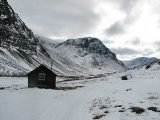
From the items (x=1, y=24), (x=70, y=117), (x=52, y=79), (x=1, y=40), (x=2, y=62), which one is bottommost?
(x=70, y=117)

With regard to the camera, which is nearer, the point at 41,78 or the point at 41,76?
the point at 41,78

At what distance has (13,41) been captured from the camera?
7810 inches

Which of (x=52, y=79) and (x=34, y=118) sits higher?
(x=52, y=79)

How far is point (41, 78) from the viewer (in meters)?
41.9

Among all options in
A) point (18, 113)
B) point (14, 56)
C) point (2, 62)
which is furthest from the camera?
point (14, 56)

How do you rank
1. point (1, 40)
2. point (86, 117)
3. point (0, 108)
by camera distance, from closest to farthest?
point (86, 117), point (0, 108), point (1, 40)

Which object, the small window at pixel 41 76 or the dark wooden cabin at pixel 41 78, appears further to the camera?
the small window at pixel 41 76

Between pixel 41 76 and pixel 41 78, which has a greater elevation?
pixel 41 76

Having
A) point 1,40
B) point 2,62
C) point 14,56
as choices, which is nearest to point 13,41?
point 1,40

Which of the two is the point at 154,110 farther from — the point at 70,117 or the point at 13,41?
the point at 13,41

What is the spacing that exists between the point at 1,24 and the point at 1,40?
29687 mm

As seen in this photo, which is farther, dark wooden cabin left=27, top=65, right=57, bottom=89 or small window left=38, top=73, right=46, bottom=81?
small window left=38, top=73, right=46, bottom=81

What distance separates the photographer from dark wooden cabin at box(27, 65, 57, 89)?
41.5 meters

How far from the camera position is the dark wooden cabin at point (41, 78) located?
41.5 meters
